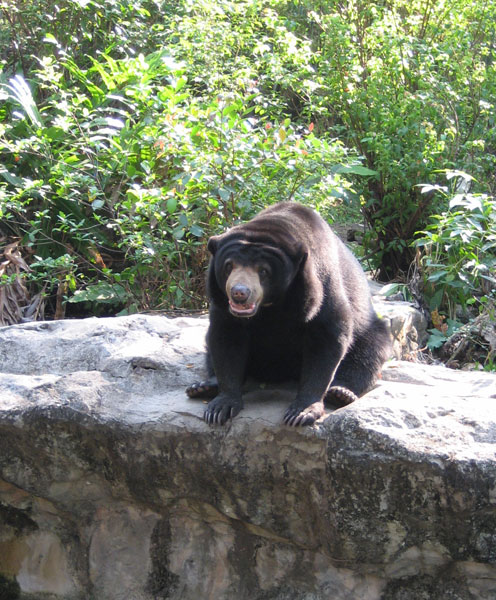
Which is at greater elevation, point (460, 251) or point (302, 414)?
point (460, 251)

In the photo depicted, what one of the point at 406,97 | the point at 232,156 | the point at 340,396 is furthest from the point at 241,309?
the point at 406,97

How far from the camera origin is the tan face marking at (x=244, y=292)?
3525 mm

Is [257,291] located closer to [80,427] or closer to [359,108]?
[80,427]

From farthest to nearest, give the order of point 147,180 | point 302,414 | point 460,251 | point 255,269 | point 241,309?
point 147,180 < point 460,251 < point 255,269 < point 241,309 < point 302,414

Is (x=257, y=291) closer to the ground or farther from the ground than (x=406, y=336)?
farther from the ground

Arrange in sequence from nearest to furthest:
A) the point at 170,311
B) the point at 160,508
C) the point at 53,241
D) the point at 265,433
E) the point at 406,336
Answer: the point at 265,433 < the point at 160,508 < the point at 406,336 < the point at 170,311 < the point at 53,241

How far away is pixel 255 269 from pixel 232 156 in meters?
2.68

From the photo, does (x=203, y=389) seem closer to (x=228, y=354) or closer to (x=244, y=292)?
(x=228, y=354)

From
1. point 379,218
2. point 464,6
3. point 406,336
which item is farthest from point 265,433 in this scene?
point 464,6

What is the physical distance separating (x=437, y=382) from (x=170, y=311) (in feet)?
9.80

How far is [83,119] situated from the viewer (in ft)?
25.2

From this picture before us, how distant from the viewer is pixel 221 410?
363 centimetres

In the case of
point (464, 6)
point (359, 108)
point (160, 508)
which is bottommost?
point (160, 508)

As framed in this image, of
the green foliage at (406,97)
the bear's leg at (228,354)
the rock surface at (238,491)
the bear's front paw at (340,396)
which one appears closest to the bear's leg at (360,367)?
the bear's front paw at (340,396)
